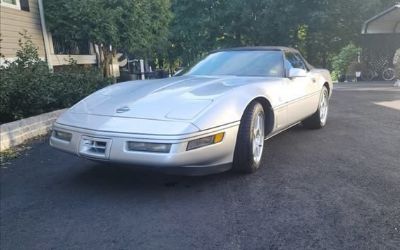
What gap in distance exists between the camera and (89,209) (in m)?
2.88

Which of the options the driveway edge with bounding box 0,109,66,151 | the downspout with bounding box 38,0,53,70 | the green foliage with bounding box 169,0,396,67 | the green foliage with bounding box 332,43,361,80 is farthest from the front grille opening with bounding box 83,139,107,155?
the green foliage with bounding box 332,43,361,80

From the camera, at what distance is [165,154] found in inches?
113

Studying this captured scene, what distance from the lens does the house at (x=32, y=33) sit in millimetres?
9312

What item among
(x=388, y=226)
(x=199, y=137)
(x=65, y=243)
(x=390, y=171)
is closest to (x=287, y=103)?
(x=390, y=171)

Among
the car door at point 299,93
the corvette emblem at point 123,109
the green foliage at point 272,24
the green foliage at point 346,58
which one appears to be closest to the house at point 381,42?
the green foliage at point 346,58

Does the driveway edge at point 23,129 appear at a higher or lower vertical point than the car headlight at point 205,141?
lower

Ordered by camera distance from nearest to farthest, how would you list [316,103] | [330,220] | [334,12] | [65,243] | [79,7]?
[65,243] → [330,220] → [316,103] → [79,7] → [334,12]

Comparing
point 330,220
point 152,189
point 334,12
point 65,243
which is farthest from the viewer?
point 334,12

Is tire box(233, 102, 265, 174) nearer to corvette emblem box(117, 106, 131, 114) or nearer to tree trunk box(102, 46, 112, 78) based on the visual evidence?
corvette emblem box(117, 106, 131, 114)

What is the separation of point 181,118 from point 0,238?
1510 mm

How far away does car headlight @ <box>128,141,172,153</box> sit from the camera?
113 inches

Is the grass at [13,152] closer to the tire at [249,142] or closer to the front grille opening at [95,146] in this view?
the front grille opening at [95,146]

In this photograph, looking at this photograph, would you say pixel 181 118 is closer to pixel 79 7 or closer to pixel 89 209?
pixel 89 209

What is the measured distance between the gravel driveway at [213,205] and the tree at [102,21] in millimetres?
6467
